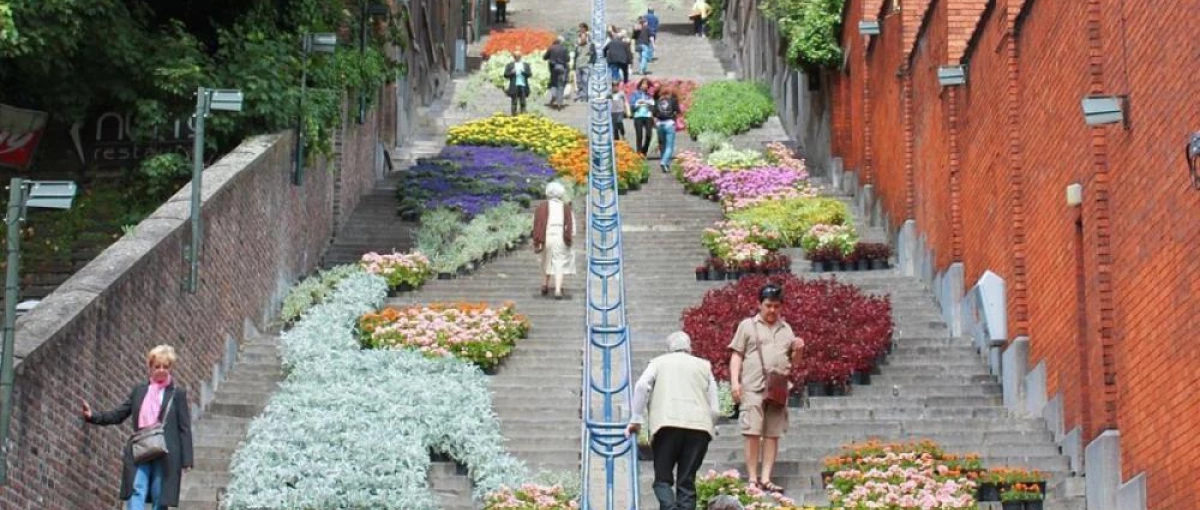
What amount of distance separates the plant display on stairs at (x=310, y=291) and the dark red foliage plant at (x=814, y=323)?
393 cm

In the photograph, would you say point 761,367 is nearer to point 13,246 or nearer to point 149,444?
point 149,444

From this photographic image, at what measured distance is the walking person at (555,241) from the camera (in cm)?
2341

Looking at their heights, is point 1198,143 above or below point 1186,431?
above

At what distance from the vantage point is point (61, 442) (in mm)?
15133

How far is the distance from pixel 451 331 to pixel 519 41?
26.6 m

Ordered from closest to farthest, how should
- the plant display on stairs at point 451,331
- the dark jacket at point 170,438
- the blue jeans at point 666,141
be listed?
the dark jacket at point 170,438 → the plant display on stairs at point 451,331 → the blue jeans at point 666,141

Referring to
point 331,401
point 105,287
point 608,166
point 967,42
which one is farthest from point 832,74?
point 105,287

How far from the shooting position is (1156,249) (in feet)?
49.7

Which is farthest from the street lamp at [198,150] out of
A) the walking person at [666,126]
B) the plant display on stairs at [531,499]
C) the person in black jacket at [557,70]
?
the person in black jacket at [557,70]

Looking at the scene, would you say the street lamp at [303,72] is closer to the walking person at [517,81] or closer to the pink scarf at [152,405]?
the pink scarf at [152,405]

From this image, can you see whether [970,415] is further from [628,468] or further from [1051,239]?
[628,468]

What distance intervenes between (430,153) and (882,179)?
31.1 feet

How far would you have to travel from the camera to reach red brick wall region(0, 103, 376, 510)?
14.7 metres

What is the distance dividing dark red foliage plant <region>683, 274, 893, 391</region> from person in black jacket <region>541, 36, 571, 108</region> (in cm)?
1583
